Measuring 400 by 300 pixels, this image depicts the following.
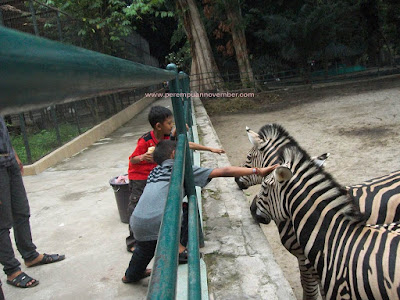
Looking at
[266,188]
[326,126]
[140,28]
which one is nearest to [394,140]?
[326,126]

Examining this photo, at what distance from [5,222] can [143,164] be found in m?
1.09

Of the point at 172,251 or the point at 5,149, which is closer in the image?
the point at 172,251

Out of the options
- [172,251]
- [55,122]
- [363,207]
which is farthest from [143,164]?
[55,122]

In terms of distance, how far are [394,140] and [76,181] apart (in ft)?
18.0

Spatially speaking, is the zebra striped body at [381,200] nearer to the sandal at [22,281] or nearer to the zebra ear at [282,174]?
the zebra ear at [282,174]

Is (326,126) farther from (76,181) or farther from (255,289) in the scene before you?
(255,289)

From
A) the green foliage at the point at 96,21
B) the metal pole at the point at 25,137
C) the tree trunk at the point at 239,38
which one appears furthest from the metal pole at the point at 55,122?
the tree trunk at the point at 239,38

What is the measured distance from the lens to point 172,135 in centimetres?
305

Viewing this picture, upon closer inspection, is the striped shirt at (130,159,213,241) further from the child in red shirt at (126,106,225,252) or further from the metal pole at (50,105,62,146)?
the metal pole at (50,105,62,146)

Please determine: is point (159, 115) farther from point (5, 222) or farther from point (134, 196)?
point (5, 222)

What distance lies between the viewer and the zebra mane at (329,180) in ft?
6.68

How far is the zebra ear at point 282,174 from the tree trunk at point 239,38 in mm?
14300

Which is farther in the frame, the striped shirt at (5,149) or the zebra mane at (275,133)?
the zebra mane at (275,133)

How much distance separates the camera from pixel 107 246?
3217 millimetres
